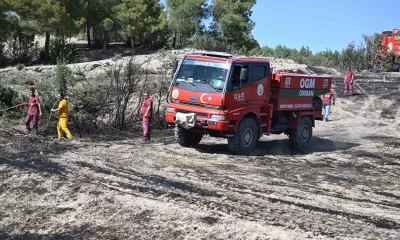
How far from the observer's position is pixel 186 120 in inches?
476

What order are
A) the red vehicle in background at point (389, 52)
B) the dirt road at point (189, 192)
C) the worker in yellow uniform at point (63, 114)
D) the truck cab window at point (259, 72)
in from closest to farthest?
the dirt road at point (189, 192) < the truck cab window at point (259, 72) < the worker in yellow uniform at point (63, 114) < the red vehicle in background at point (389, 52)

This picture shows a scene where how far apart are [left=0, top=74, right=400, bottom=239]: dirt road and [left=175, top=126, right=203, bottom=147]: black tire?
13.2 inches

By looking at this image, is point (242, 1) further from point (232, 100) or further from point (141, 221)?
point (141, 221)

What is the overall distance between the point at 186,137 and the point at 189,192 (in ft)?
16.1

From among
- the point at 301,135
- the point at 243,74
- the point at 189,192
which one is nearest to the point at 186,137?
the point at 243,74

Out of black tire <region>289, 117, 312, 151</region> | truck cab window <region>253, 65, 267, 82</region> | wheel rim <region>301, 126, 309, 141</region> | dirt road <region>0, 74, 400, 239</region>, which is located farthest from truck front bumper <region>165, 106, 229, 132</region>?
wheel rim <region>301, 126, 309, 141</region>

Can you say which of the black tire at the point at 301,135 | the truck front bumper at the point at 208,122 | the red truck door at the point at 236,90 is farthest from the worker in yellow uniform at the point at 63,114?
the black tire at the point at 301,135

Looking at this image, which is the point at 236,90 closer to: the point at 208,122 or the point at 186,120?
the point at 208,122

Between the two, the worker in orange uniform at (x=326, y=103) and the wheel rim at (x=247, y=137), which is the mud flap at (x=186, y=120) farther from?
the worker in orange uniform at (x=326, y=103)

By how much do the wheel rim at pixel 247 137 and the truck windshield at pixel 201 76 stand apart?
1.54 m

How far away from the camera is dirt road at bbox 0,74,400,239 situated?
680cm

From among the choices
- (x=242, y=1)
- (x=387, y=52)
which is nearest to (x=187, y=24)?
Answer: (x=242, y=1)

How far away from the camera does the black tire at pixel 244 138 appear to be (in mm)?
12375

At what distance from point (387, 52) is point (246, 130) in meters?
27.5
